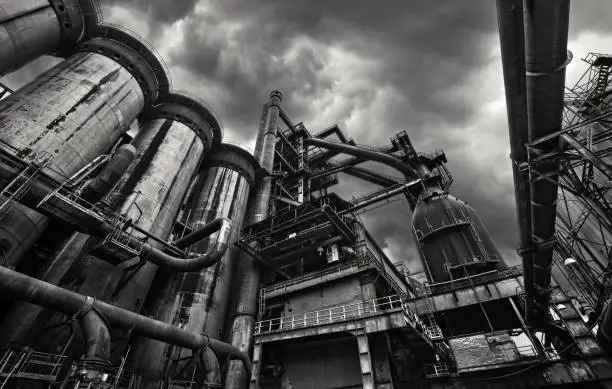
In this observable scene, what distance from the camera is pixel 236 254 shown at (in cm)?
2867

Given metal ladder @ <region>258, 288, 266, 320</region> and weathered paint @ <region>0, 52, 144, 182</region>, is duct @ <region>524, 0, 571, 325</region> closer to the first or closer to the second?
metal ladder @ <region>258, 288, 266, 320</region>

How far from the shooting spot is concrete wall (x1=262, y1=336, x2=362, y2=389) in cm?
1842

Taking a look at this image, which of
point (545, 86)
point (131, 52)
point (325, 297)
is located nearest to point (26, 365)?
point (325, 297)

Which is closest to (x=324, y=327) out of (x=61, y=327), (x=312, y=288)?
(x=312, y=288)

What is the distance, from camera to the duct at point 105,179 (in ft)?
58.0

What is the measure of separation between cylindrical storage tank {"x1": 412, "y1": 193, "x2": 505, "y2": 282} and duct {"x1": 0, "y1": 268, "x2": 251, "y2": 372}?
18.5 m

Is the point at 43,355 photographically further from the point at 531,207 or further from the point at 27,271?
the point at 531,207

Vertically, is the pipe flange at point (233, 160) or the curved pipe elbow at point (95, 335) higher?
the pipe flange at point (233, 160)

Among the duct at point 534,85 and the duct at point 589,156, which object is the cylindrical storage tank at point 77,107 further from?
the duct at point 589,156

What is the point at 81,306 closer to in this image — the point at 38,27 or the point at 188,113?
the point at 38,27

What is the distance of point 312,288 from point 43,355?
648 inches

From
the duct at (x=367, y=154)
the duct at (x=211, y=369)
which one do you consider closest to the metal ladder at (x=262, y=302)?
the duct at (x=211, y=369)

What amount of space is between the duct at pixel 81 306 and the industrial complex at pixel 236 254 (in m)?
0.07

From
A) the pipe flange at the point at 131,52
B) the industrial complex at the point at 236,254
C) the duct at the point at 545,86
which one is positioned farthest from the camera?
the pipe flange at the point at 131,52
